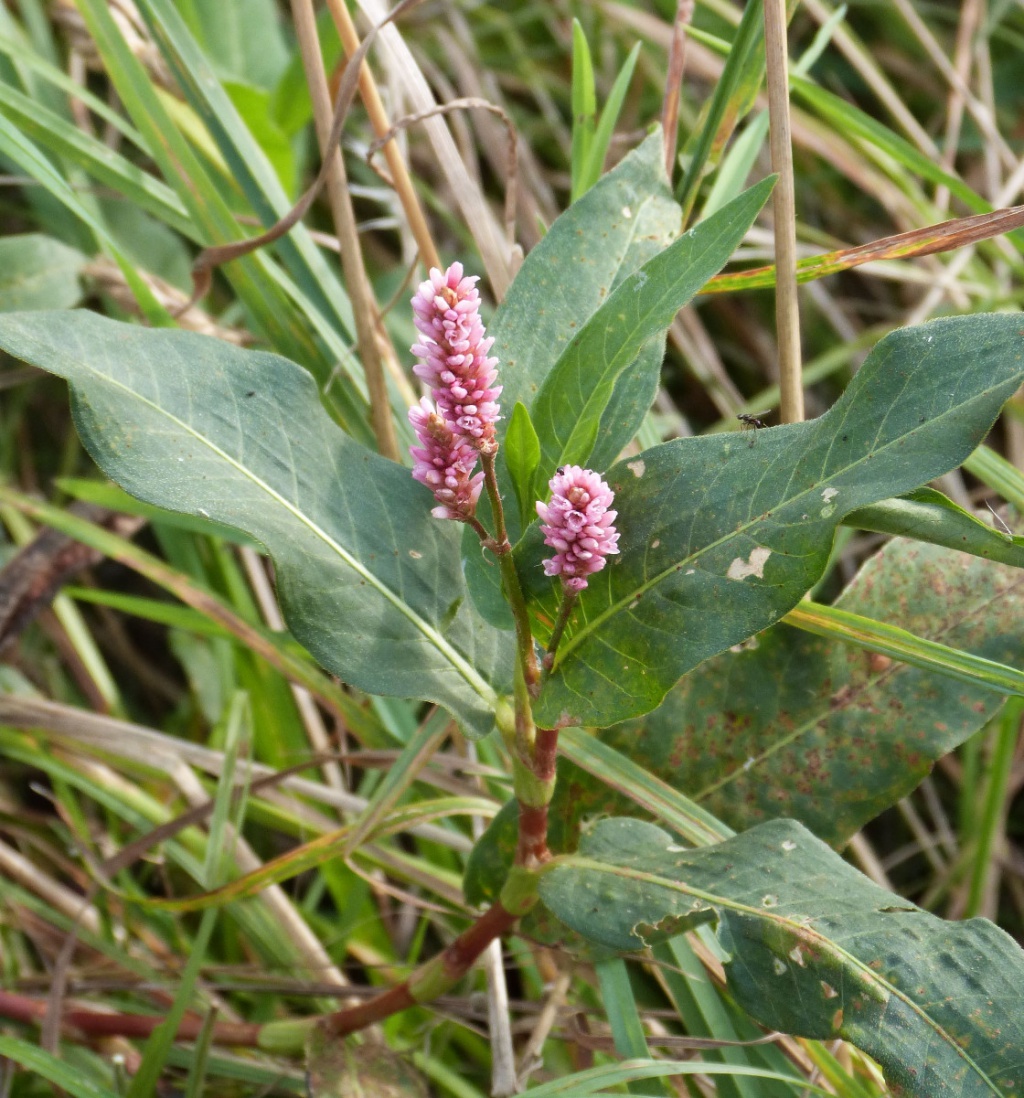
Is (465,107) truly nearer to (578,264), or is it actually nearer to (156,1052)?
(578,264)

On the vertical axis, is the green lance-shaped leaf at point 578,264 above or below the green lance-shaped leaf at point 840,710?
above

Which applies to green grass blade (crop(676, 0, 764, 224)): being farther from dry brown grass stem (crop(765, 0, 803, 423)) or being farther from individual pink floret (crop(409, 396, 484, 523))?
individual pink floret (crop(409, 396, 484, 523))

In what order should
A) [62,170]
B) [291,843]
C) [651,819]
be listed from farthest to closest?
[291,843]
[62,170]
[651,819]

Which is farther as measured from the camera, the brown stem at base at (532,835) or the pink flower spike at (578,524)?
the brown stem at base at (532,835)

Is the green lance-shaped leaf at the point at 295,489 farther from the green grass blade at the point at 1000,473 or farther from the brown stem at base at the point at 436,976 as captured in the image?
the green grass blade at the point at 1000,473

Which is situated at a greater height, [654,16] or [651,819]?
[654,16]

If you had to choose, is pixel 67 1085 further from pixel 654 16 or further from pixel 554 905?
pixel 654 16

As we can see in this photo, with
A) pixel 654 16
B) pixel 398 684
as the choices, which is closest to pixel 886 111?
pixel 654 16

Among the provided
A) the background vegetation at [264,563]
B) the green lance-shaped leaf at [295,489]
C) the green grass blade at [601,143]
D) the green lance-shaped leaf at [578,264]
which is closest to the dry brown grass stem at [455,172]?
the background vegetation at [264,563]
